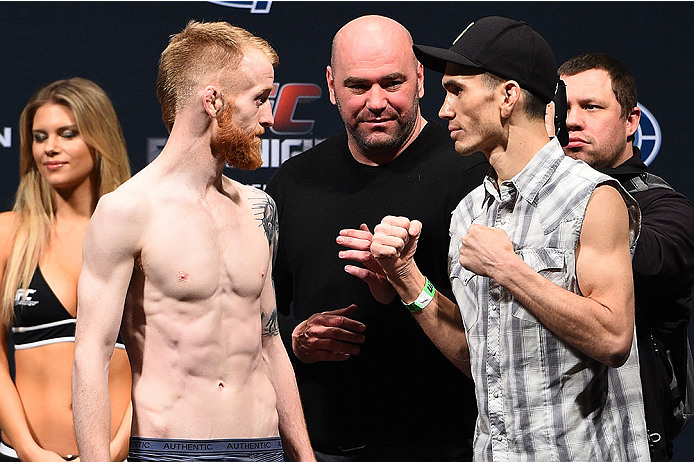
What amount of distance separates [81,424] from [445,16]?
276 centimetres

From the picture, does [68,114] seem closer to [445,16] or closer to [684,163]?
[445,16]

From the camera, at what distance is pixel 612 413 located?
187 cm

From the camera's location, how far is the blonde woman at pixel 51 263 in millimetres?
2672

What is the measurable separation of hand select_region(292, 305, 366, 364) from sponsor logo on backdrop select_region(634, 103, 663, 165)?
2080mm

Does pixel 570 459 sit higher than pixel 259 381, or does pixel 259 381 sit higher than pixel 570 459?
pixel 259 381

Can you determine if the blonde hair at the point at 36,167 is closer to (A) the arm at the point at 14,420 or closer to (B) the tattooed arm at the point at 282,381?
(A) the arm at the point at 14,420

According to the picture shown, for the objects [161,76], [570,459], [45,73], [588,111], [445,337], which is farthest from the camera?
[45,73]

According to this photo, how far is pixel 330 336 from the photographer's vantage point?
2406mm

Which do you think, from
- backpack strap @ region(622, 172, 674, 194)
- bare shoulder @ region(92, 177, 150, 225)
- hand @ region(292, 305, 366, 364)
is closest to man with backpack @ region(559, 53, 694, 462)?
backpack strap @ region(622, 172, 674, 194)

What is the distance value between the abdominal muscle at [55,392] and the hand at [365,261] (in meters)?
0.88

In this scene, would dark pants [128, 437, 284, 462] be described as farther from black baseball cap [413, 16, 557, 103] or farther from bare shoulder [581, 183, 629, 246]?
black baseball cap [413, 16, 557, 103]

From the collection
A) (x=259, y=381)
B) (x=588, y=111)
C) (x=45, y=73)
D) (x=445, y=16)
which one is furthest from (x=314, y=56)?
(x=259, y=381)

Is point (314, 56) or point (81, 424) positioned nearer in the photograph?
point (81, 424)

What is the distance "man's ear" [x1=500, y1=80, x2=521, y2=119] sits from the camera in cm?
196
